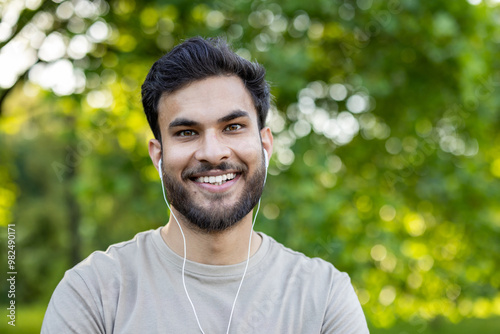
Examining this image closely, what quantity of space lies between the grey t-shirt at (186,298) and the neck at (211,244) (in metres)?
0.03

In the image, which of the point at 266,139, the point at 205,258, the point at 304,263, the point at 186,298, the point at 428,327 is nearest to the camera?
the point at 186,298

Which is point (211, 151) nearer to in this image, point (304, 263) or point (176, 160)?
point (176, 160)

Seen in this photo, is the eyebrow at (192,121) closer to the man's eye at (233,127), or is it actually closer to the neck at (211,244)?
→ the man's eye at (233,127)

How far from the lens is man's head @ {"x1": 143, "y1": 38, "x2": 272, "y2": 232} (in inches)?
82.0

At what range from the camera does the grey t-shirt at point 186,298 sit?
194 cm

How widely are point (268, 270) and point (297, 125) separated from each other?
8.43 feet

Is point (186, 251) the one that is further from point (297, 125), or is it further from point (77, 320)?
point (297, 125)

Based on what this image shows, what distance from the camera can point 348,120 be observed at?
5332 mm

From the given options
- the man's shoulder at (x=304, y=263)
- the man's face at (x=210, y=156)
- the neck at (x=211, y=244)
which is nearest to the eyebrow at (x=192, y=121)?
the man's face at (x=210, y=156)

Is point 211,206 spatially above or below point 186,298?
above

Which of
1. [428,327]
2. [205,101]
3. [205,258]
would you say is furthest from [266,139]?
[428,327]

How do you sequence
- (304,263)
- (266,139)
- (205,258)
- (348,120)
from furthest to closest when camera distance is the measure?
(348,120), (266,139), (304,263), (205,258)

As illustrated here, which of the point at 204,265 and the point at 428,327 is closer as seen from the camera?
the point at 204,265

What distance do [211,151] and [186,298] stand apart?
555mm
